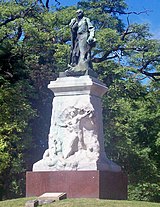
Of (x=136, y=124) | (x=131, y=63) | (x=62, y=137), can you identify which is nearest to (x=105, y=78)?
(x=131, y=63)

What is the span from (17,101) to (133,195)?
402 inches

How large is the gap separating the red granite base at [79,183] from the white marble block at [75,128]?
29 centimetres

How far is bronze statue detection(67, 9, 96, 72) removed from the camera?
57.8 feet

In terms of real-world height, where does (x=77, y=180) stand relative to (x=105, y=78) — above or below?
below

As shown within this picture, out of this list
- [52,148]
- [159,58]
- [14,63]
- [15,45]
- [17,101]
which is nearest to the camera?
[52,148]

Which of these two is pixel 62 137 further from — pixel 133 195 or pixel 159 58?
pixel 133 195

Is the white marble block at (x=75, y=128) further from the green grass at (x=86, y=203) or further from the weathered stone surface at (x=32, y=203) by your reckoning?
the weathered stone surface at (x=32, y=203)

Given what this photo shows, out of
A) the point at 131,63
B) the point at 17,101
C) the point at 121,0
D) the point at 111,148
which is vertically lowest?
the point at 111,148

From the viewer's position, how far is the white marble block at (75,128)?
1648 cm

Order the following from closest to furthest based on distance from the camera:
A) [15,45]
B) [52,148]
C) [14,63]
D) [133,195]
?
1. [52,148]
2. [14,63]
3. [15,45]
4. [133,195]

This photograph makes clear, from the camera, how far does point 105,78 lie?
98.3 ft

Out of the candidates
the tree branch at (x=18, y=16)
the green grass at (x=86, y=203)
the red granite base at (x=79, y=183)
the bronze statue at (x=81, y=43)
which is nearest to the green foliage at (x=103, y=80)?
the tree branch at (x=18, y=16)

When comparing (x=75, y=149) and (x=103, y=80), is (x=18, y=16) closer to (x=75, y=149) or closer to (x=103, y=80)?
(x=103, y=80)

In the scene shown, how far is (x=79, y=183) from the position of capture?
15742 mm
